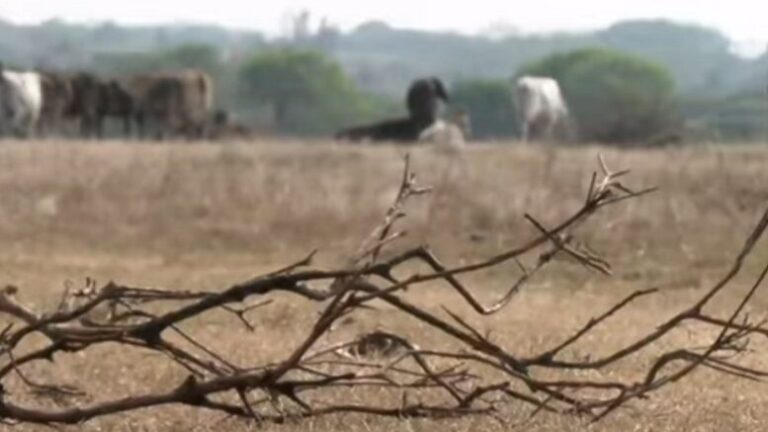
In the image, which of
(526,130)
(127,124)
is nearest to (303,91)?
(127,124)

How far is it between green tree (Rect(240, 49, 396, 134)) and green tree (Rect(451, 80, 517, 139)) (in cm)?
454

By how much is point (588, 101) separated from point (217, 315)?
38363 mm

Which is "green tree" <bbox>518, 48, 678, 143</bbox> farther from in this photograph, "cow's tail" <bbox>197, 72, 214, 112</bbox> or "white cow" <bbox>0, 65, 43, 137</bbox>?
"white cow" <bbox>0, 65, 43, 137</bbox>

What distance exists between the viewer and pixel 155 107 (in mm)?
37844

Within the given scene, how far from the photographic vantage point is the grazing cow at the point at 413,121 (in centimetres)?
3216

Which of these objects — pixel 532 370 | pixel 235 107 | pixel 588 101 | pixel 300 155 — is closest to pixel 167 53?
pixel 235 107

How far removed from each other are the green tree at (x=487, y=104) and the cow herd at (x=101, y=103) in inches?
414

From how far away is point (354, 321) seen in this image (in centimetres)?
1161

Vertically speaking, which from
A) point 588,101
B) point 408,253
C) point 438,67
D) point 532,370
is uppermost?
point 408,253

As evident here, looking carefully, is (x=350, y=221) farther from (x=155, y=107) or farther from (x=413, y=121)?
(x=155, y=107)

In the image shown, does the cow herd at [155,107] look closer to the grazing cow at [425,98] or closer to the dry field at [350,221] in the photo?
the grazing cow at [425,98]

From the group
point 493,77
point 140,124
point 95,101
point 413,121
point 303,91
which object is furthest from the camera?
point 493,77

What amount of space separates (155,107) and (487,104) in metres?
15.4

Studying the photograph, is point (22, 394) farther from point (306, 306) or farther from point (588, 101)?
point (588, 101)
